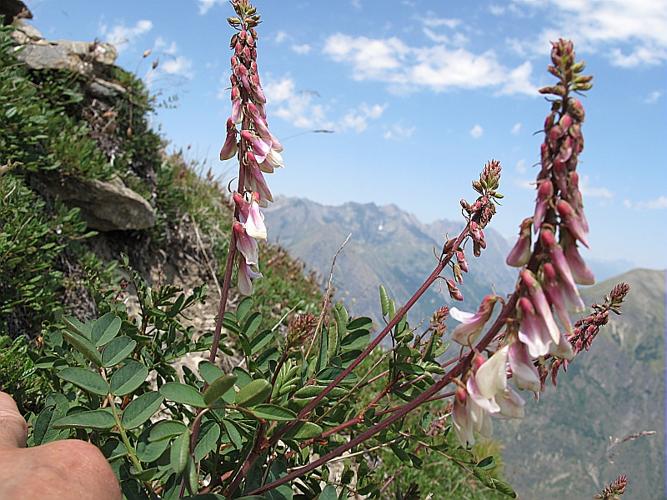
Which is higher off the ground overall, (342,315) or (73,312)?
(342,315)

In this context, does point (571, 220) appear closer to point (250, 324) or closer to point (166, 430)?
point (166, 430)

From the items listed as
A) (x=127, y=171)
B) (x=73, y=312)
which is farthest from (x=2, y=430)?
(x=127, y=171)

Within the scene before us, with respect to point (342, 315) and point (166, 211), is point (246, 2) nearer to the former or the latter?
point (342, 315)

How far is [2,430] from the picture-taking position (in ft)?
6.10

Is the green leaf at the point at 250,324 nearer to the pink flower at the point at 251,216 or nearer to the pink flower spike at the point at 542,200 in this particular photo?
the pink flower at the point at 251,216

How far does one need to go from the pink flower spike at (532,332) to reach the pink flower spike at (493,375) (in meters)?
0.06

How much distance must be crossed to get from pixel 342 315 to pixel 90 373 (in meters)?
1.08

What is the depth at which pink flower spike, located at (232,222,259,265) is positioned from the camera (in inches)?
82.8

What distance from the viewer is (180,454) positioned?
153 cm

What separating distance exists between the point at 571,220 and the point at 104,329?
166cm

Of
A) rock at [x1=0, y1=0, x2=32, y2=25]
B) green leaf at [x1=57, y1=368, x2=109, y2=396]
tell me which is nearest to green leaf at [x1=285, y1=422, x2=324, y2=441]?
green leaf at [x1=57, y1=368, x2=109, y2=396]

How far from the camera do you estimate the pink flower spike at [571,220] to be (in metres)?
1.30

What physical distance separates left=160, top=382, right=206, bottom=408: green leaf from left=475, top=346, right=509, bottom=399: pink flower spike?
0.81m

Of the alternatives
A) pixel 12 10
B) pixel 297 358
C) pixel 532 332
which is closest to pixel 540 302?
pixel 532 332
